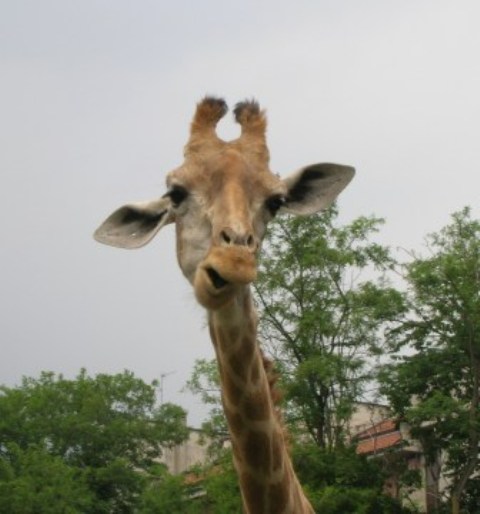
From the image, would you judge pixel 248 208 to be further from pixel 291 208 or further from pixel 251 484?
pixel 251 484

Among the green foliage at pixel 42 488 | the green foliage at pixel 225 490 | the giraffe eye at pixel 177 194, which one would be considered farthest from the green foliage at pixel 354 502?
the giraffe eye at pixel 177 194

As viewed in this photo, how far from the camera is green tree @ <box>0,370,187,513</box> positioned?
141 feet

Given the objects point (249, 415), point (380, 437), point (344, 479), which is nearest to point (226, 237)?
point (249, 415)

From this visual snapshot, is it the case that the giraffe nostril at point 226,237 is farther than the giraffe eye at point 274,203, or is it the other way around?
the giraffe eye at point 274,203

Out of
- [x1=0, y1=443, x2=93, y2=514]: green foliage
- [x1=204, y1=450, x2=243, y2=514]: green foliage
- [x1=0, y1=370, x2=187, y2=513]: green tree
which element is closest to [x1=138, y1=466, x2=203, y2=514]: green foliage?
[x1=204, y1=450, x2=243, y2=514]: green foliage

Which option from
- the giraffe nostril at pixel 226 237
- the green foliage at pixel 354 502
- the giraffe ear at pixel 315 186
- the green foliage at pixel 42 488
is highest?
the green foliage at pixel 42 488

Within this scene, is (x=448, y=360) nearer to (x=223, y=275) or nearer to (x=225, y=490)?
(x=225, y=490)

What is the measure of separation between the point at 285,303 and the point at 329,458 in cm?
588

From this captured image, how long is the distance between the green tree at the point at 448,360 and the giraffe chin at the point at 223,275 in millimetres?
26342

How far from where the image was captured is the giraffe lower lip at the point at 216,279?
5398 millimetres

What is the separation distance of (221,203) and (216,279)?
0.62 meters

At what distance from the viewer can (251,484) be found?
6188 millimetres

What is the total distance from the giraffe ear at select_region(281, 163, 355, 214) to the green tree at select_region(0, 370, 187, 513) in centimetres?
3610

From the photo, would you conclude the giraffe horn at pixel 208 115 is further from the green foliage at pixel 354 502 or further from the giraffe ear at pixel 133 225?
the green foliage at pixel 354 502
